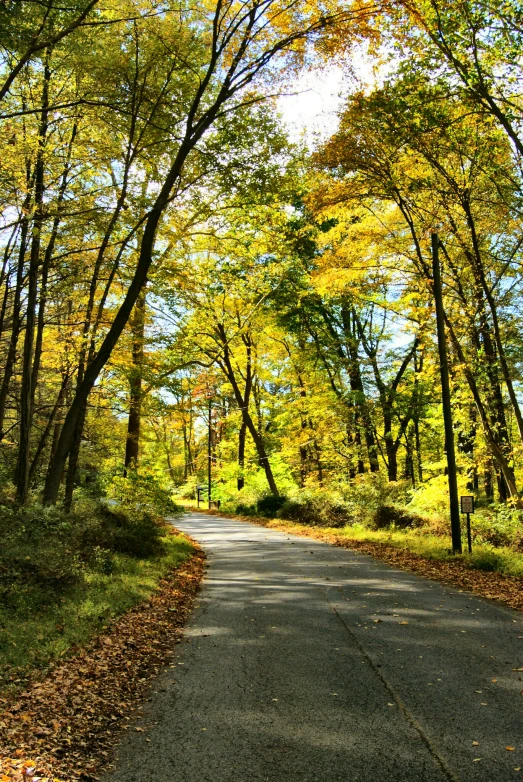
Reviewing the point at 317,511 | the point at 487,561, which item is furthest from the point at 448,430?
the point at 317,511

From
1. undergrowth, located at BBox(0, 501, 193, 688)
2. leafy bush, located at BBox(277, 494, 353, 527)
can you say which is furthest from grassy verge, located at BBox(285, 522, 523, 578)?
undergrowth, located at BBox(0, 501, 193, 688)

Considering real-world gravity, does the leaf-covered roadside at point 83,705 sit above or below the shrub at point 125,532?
below

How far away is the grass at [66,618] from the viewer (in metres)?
5.08

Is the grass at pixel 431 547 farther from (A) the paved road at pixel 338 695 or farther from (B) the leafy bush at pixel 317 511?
(A) the paved road at pixel 338 695

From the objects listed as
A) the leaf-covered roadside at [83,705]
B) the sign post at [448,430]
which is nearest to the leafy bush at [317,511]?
the sign post at [448,430]

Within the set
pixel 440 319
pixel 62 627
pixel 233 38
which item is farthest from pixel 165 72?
pixel 62 627

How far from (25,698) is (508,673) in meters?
4.15

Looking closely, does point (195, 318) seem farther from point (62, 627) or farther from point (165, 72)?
point (62, 627)

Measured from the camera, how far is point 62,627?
605 cm

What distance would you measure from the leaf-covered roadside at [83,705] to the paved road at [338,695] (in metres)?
0.21

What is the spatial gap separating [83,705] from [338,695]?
6.67 ft

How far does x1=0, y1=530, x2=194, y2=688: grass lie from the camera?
5.08 meters

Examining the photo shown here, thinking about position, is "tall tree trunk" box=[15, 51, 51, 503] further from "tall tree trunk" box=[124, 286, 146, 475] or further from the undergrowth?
"tall tree trunk" box=[124, 286, 146, 475]

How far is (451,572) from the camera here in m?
10.7
